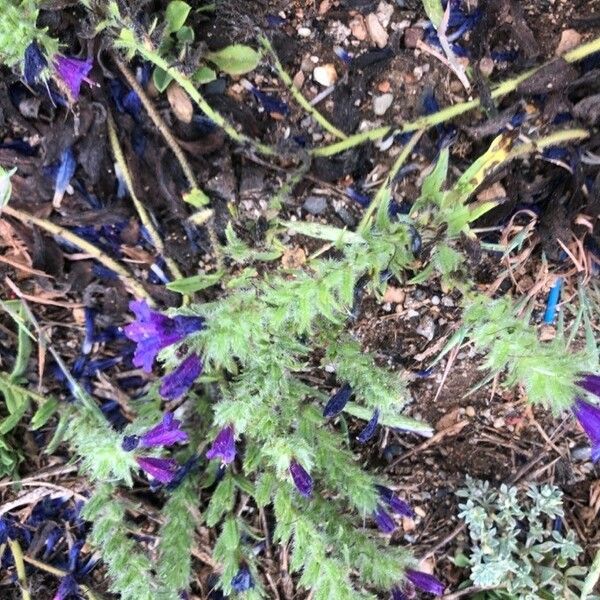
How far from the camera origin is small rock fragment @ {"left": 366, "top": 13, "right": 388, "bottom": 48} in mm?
2277

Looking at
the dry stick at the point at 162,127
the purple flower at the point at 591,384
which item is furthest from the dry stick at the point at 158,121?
the purple flower at the point at 591,384

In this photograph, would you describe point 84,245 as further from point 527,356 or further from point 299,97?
point 527,356

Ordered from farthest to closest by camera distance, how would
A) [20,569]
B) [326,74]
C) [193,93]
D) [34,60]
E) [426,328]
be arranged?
[20,569] < [426,328] < [326,74] < [193,93] < [34,60]

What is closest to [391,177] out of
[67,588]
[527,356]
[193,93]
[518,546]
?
[193,93]

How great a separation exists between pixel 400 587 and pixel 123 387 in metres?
1.15

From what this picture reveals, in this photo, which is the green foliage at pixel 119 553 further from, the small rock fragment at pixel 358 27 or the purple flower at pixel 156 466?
the small rock fragment at pixel 358 27

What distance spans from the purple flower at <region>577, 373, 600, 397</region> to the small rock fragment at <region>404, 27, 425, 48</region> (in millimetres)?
1154

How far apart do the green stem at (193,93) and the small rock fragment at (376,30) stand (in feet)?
1.54

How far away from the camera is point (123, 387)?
102 inches

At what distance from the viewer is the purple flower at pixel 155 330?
74.2 inches

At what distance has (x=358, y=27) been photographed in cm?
229

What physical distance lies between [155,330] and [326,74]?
1007 millimetres

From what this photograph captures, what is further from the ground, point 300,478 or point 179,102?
point 179,102

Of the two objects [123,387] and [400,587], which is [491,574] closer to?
[400,587]
